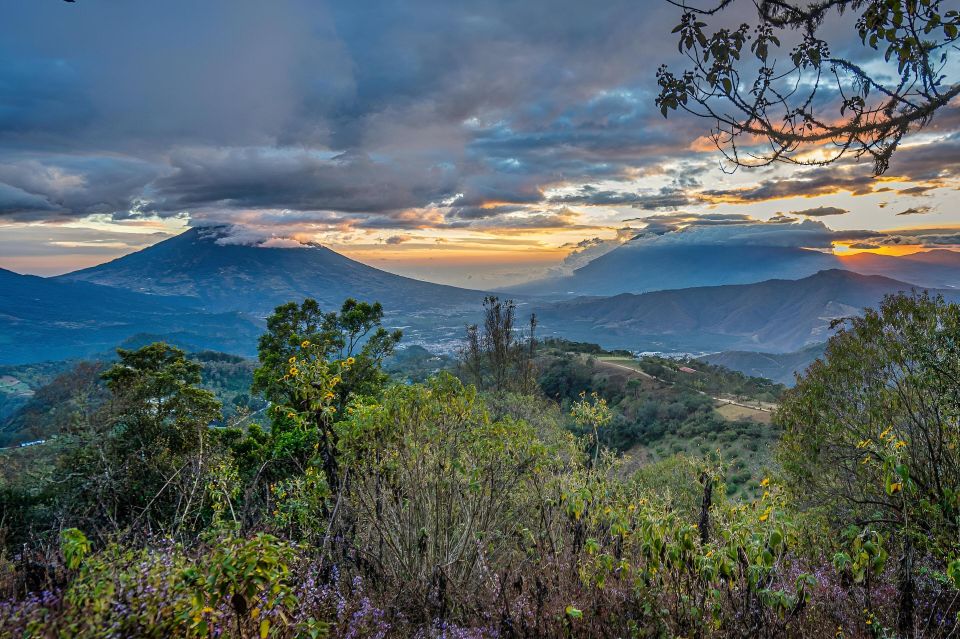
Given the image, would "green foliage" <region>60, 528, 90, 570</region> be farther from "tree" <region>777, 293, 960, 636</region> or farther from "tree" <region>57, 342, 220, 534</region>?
"tree" <region>57, 342, 220, 534</region>

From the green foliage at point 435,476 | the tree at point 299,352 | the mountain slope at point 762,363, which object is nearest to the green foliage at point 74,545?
the green foliage at point 435,476

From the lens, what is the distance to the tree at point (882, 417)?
4.22 meters

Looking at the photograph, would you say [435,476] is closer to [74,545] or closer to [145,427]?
[74,545]

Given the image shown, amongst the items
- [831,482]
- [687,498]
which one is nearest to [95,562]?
[831,482]

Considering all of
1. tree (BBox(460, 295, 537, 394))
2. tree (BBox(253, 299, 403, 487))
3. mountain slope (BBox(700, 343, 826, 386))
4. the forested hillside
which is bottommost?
mountain slope (BBox(700, 343, 826, 386))

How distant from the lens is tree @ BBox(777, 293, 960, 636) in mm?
4219

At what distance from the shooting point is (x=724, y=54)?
2582 millimetres

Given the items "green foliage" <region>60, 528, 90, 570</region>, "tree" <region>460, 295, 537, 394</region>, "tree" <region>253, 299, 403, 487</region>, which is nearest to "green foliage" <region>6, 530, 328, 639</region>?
"green foliage" <region>60, 528, 90, 570</region>

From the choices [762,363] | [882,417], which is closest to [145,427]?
[882,417]

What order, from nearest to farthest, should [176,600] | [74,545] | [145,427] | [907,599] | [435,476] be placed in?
1. [74,545]
2. [176,600]
3. [907,599]
4. [435,476]
5. [145,427]

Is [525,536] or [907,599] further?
[525,536]

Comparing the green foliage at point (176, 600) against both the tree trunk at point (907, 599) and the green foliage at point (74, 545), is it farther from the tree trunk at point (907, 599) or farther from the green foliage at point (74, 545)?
the tree trunk at point (907, 599)

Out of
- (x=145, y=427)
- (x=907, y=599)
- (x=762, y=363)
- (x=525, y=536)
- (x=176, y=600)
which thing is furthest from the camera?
(x=762, y=363)

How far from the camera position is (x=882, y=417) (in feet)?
20.9
